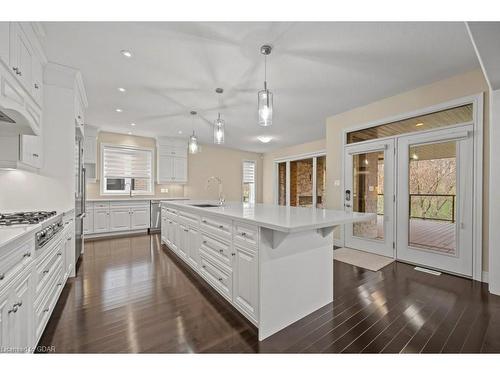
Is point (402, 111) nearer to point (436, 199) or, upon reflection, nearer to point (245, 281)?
point (436, 199)

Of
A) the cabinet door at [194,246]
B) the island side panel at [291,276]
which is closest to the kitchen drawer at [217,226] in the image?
the cabinet door at [194,246]

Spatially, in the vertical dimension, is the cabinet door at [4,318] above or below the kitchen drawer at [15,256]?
below

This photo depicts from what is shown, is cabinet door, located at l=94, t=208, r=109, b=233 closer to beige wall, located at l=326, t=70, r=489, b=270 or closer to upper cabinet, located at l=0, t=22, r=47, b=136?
upper cabinet, located at l=0, t=22, r=47, b=136

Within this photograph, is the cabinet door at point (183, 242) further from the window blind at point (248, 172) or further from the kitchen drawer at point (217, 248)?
the window blind at point (248, 172)

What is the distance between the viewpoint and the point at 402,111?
338 cm

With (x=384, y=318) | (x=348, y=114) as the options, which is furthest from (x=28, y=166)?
(x=348, y=114)

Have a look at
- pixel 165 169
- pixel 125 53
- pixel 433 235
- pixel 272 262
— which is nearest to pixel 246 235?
pixel 272 262

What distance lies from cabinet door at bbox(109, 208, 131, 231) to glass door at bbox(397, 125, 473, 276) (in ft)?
18.6

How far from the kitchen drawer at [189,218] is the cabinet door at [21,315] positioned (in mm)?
1539

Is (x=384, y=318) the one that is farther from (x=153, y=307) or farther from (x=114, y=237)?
(x=114, y=237)

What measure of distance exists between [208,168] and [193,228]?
4644 millimetres

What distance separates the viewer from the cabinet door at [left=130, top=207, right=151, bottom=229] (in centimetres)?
541

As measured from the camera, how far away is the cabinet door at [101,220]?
4.95 m
